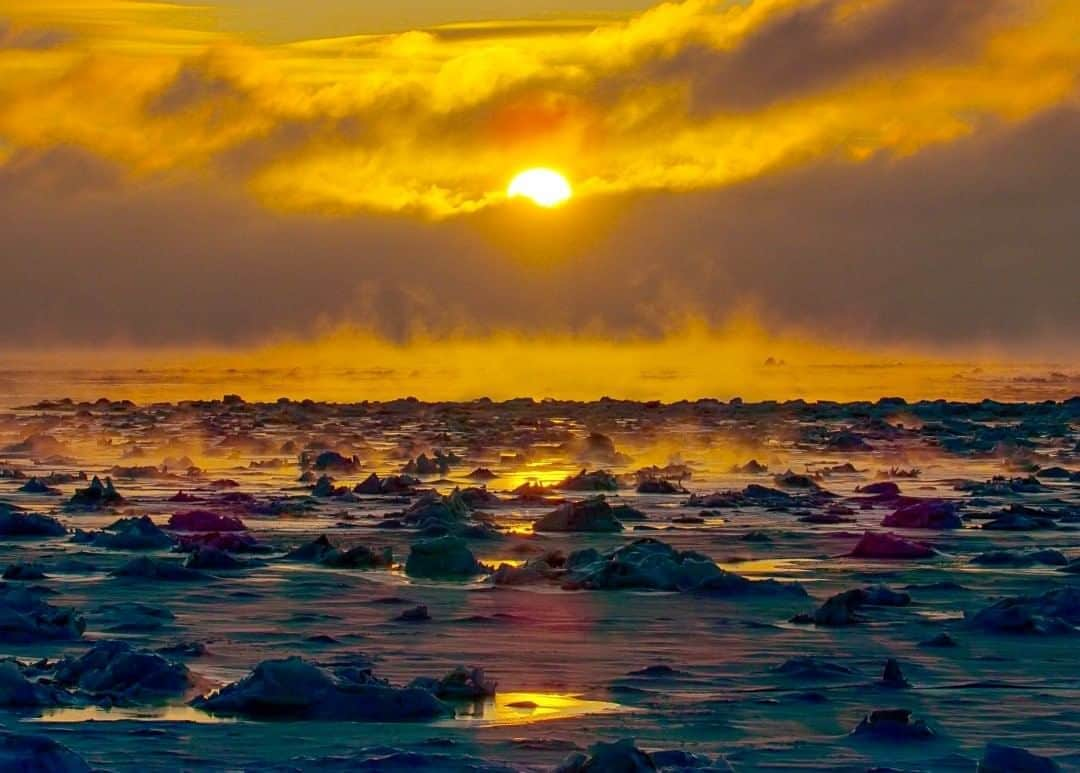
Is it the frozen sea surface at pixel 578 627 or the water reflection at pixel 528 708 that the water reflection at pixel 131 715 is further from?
the water reflection at pixel 528 708

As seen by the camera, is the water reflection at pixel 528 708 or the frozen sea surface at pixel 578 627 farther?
the water reflection at pixel 528 708

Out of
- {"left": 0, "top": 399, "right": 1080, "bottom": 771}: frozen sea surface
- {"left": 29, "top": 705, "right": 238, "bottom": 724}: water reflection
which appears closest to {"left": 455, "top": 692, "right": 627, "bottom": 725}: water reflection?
{"left": 0, "top": 399, "right": 1080, "bottom": 771}: frozen sea surface

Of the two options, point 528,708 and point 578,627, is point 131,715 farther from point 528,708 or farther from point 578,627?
point 578,627

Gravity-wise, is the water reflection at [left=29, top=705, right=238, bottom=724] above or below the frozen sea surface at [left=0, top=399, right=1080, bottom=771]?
below

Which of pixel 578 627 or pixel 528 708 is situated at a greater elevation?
pixel 578 627

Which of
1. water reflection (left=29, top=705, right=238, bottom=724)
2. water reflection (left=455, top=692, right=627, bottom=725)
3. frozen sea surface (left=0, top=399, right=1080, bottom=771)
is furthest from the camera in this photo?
water reflection (left=455, top=692, right=627, bottom=725)

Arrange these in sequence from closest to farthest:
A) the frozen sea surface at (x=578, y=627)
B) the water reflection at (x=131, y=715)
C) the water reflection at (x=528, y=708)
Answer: the frozen sea surface at (x=578, y=627), the water reflection at (x=131, y=715), the water reflection at (x=528, y=708)

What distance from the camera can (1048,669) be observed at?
1348 centimetres

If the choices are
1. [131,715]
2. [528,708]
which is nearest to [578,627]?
[528,708]

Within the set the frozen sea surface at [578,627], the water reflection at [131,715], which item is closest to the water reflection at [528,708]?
the frozen sea surface at [578,627]

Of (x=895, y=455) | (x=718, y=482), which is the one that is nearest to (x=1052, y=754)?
(x=718, y=482)

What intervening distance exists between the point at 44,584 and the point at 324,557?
3239mm

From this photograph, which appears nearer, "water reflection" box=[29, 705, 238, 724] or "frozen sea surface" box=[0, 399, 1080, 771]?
"frozen sea surface" box=[0, 399, 1080, 771]

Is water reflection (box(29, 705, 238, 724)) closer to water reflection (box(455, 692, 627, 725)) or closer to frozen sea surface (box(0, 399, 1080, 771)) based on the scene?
frozen sea surface (box(0, 399, 1080, 771))
